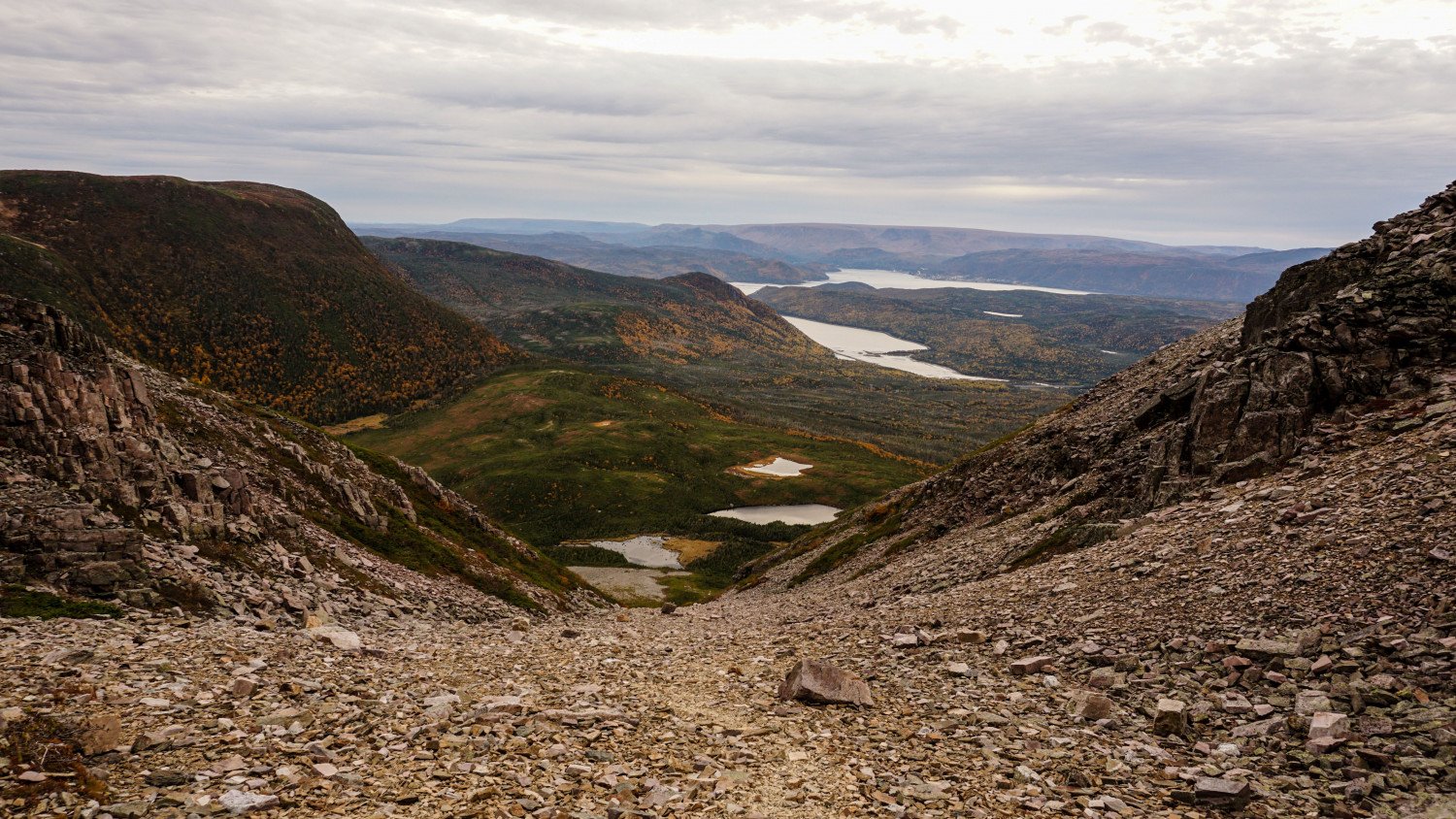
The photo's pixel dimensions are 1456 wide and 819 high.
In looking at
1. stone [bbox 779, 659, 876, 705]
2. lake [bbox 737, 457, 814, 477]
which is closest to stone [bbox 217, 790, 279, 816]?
stone [bbox 779, 659, 876, 705]

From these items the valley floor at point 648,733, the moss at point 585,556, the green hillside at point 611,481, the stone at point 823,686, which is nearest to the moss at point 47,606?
the valley floor at point 648,733

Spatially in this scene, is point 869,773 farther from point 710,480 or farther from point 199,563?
point 710,480

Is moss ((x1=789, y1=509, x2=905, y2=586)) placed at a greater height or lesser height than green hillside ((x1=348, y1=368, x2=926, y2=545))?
greater

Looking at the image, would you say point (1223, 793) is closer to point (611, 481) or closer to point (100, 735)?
point (100, 735)

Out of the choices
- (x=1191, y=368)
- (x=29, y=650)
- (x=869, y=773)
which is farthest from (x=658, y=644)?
(x=1191, y=368)

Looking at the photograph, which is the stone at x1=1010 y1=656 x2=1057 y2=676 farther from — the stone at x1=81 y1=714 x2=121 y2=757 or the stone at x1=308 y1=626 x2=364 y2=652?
the stone at x1=81 y1=714 x2=121 y2=757

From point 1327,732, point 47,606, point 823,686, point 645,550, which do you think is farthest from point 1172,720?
point 645,550

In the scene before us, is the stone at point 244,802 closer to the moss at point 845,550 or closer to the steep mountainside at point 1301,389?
the steep mountainside at point 1301,389
